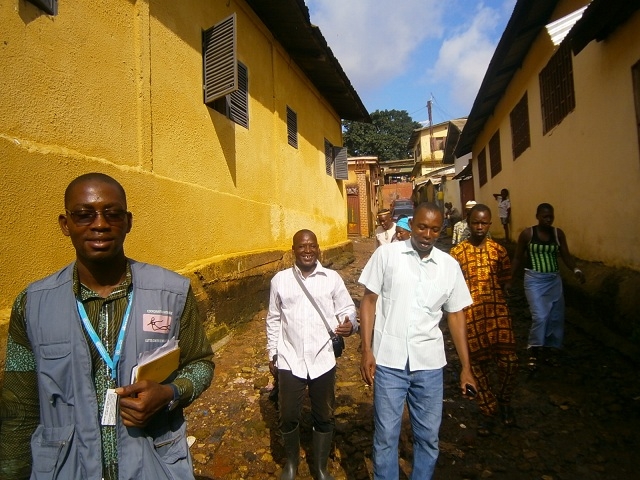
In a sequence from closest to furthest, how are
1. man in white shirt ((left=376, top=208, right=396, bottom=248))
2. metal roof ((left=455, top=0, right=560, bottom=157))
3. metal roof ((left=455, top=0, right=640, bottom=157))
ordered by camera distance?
metal roof ((left=455, top=0, right=640, bottom=157)) < metal roof ((left=455, top=0, right=560, bottom=157)) < man in white shirt ((left=376, top=208, right=396, bottom=248))

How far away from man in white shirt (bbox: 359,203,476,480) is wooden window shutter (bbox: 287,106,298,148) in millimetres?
6162

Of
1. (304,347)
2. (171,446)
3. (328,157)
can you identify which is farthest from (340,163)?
(171,446)

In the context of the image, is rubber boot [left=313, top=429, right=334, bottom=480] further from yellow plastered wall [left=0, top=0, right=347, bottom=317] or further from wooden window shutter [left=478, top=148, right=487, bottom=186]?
wooden window shutter [left=478, top=148, right=487, bottom=186]

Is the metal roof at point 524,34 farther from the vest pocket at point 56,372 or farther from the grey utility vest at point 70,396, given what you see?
the vest pocket at point 56,372

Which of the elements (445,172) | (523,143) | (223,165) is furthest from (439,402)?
(445,172)

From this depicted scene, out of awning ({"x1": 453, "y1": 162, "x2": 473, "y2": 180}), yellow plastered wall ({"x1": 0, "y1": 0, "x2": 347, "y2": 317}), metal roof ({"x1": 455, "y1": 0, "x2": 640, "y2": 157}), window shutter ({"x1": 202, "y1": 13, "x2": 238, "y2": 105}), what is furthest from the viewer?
awning ({"x1": 453, "y1": 162, "x2": 473, "y2": 180})

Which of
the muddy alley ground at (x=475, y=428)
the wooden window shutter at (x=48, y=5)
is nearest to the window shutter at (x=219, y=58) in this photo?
the wooden window shutter at (x=48, y=5)

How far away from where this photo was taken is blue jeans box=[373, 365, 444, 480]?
2.41 metres

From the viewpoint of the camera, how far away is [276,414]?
3.87 metres

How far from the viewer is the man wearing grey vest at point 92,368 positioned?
134 cm

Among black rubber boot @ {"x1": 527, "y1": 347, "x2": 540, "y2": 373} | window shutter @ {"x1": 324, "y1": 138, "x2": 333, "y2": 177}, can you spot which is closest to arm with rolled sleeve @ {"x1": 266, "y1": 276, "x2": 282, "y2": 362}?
black rubber boot @ {"x1": 527, "y1": 347, "x2": 540, "y2": 373}

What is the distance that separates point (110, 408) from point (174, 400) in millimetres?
195

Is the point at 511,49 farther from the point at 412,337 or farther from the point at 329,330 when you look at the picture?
the point at 412,337

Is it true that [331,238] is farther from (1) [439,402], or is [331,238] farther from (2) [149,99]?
(1) [439,402]
